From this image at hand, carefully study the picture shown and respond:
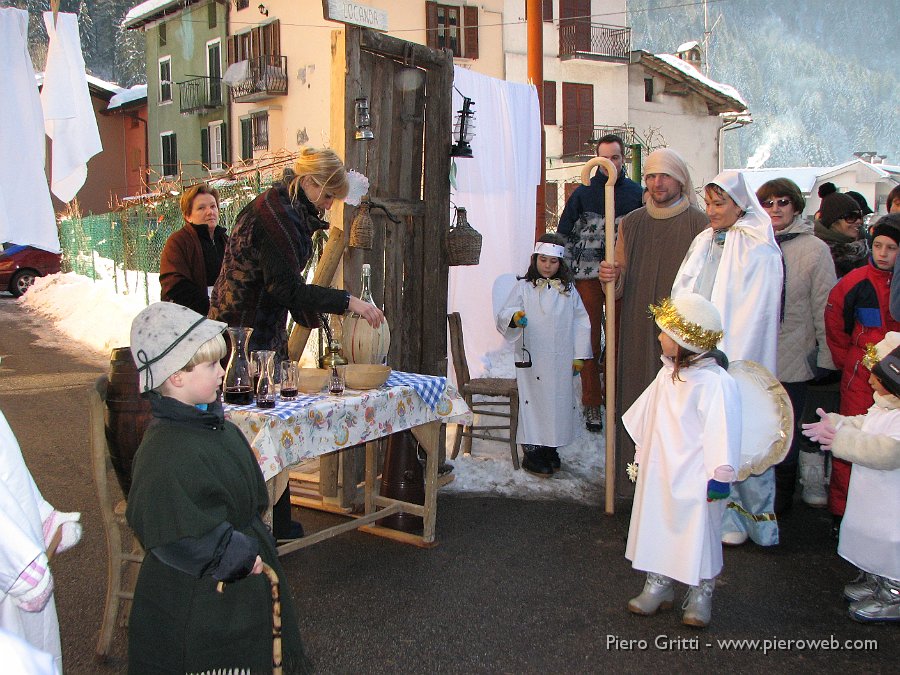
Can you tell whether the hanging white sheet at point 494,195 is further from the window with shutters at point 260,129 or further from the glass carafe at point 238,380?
the window with shutters at point 260,129

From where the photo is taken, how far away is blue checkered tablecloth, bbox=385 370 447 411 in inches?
163

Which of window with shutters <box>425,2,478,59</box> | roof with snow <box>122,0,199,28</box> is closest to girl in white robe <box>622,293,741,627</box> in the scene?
window with shutters <box>425,2,478,59</box>

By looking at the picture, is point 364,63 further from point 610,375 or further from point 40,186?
point 610,375

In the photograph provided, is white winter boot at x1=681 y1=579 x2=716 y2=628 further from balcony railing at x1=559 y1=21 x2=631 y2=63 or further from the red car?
balcony railing at x1=559 y1=21 x2=631 y2=63

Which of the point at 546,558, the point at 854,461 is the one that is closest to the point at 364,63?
the point at 546,558

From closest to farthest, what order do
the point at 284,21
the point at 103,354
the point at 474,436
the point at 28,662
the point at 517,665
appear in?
the point at 28,662, the point at 517,665, the point at 474,436, the point at 103,354, the point at 284,21

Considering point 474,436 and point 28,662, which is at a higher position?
point 28,662

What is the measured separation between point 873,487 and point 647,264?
6.51ft

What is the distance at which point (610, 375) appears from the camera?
16.3ft

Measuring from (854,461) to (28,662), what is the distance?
129 inches

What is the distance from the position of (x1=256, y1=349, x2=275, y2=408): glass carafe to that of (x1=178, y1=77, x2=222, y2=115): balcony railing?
24505 millimetres

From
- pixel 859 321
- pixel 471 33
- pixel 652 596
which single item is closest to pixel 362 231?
pixel 652 596

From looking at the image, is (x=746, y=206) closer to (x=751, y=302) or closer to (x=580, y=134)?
(x=751, y=302)

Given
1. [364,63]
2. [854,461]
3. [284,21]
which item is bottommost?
[854,461]
